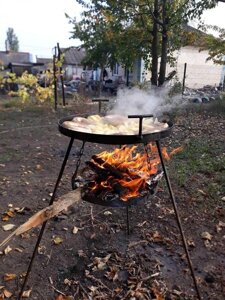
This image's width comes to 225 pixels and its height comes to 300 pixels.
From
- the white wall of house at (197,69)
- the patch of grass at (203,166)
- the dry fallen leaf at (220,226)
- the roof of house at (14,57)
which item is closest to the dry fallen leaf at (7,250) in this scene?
the dry fallen leaf at (220,226)

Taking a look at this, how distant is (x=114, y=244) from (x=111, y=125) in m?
1.29

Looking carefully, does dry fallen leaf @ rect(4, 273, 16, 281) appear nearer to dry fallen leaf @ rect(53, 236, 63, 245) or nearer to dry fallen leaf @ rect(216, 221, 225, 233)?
dry fallen leaf @ rect(53, 236, 63, 245)

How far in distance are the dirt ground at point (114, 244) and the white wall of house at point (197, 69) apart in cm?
2006

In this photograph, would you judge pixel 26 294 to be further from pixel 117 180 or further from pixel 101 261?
pixel 117 180

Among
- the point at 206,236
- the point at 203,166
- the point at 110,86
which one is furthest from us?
the point at 110,86

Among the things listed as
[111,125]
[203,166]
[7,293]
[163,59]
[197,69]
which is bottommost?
[7,293]

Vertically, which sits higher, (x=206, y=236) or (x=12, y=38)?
(x=12, y=38)

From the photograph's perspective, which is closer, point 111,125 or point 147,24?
point 111,125

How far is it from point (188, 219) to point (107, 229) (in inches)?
40.4

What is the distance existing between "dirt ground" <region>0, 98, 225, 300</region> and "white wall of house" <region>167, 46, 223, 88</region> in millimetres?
20056

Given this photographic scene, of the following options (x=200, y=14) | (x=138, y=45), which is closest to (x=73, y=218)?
(x=200, y=14)

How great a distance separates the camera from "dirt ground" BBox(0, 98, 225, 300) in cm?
263

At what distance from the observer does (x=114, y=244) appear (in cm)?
323

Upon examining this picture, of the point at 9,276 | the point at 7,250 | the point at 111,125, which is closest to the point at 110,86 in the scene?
the point at 111,125
